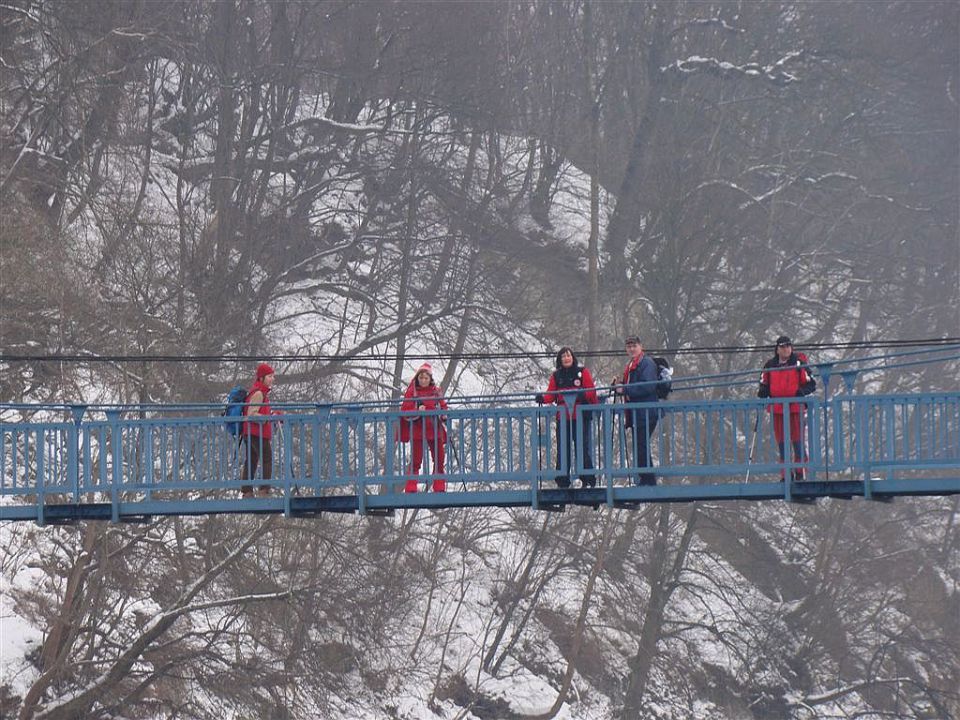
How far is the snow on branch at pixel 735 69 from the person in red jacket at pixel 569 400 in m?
26.2

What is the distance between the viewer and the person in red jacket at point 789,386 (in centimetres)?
1515

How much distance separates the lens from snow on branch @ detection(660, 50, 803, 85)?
135 ft

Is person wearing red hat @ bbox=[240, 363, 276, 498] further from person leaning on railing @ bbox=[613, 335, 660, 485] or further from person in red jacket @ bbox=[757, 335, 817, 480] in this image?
person in red jacket @ bbox=[757, 335, 817, 480]

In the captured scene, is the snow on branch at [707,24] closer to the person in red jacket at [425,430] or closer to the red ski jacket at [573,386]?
the person in red jacket at [425,430]

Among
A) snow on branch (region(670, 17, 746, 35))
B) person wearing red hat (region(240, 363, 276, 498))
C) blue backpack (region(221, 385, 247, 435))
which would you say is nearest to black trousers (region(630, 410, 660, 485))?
person wearing red hat (region(240, 363, 276, 498))

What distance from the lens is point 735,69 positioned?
4134cm

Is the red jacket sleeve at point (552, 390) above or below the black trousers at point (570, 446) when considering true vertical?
above

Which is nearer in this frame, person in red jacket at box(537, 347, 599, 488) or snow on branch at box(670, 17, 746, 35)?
person in red jacket at box(537, 347, 599, 488)

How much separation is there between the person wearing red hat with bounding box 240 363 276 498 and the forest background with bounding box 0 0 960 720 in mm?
7872

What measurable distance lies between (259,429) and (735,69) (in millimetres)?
27079

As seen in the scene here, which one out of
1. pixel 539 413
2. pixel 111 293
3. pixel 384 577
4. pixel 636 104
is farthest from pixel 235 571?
pixel 636 104

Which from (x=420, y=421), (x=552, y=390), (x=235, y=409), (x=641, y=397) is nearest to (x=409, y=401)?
(x=420, y=421)

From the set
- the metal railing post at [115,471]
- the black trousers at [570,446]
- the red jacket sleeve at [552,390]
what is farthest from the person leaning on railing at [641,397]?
the metal railing post at [115,471]

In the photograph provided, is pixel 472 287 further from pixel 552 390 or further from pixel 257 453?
pixel 552 390
